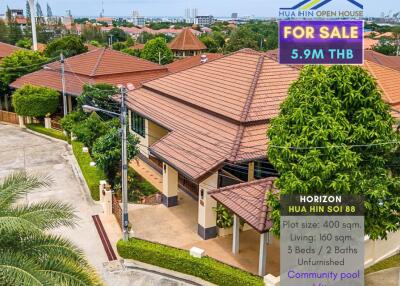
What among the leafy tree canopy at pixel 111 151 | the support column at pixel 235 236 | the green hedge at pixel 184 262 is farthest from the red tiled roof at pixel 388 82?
the green hedge at pixel 184 262

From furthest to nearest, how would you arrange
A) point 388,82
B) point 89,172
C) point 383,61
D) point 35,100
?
point 383,61 → point 35,100 → point 388,82 → point 89,172

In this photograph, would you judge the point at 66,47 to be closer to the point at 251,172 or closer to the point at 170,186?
the point at 170,186

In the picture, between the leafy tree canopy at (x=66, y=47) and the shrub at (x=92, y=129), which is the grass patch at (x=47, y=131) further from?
the leafy tree canopy at (x=66, y=47)

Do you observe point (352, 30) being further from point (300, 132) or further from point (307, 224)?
point (307, 224)

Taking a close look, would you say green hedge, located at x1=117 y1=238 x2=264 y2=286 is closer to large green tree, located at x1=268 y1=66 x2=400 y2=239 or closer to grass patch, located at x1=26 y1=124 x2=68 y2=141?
large green tree, located at x1=268 y1=66 x2=400 y2=239

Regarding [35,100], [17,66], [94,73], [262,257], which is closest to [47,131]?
[35,100]

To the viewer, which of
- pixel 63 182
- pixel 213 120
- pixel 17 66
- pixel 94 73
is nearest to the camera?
pixel 213 120
